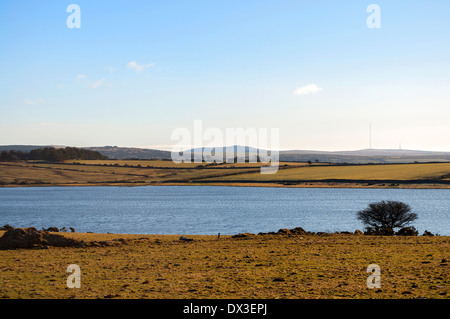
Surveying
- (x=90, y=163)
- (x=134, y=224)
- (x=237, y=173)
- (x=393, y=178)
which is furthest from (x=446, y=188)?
(x=90, y=163)

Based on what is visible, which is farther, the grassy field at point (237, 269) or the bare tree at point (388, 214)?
the bare tree at point (388, 214)

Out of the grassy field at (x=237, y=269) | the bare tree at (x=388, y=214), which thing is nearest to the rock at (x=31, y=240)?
the grassy field at (x=237, y=269)

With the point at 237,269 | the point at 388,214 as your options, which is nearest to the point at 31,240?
the point at 237,269

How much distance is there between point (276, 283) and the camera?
14383 mm

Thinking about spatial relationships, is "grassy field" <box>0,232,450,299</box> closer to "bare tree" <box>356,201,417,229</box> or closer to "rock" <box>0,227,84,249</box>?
"rock" <box>0,227,84,249</box>

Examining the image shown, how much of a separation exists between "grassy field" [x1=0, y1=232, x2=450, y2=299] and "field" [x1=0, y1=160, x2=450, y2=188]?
3722 inches

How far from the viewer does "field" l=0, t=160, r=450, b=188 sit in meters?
118

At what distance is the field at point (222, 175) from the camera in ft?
387

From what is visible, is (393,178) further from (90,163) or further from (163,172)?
(90,163)

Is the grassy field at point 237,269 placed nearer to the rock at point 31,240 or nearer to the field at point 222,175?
the rock at point 31,240

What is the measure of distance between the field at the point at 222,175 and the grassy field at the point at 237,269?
94.5 m

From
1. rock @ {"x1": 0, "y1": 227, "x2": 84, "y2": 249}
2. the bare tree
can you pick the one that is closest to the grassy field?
rock @ {"x1": 0, "y1": 227, "x2": 84, "y2": 249}

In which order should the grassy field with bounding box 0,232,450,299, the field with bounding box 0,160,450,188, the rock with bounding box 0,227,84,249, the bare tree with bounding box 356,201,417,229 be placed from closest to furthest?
1. the grassy field with bounding box 0,232,450,299
2. the rock with bounding box 0,227,84,249
3. the bare tree with bounding box 356,201,417,229
4. the field with bounding box 0,160,450,188

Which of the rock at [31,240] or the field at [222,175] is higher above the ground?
the rock at [31,240]
